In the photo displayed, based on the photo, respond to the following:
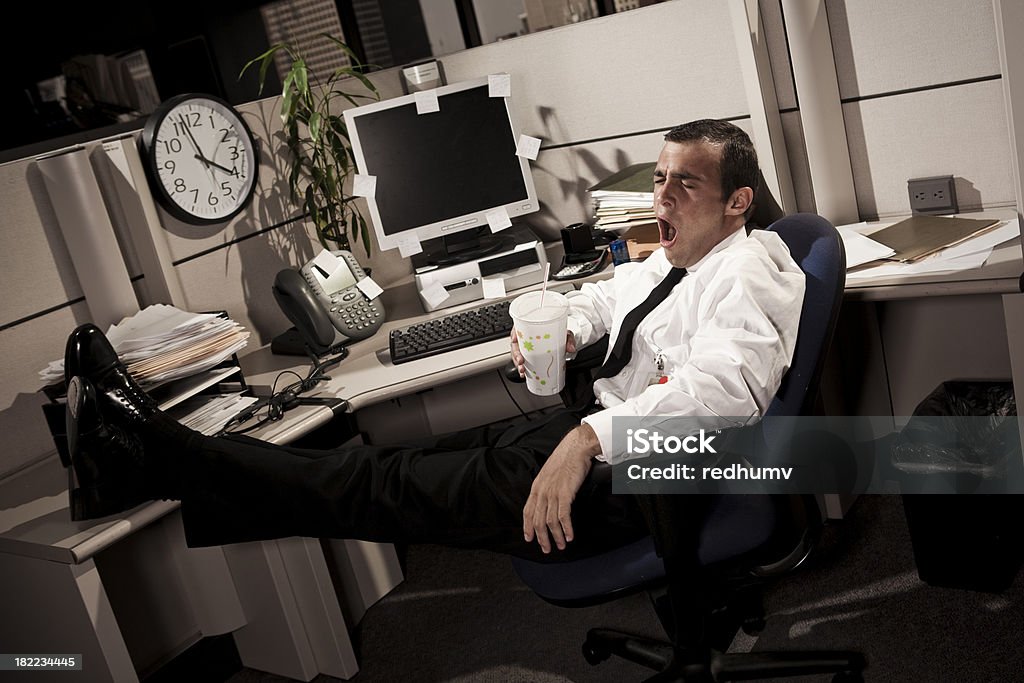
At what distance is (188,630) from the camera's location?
2.14 metres

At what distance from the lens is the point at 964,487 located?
1.80 meters

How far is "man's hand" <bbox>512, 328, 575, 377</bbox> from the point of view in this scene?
1748 mm

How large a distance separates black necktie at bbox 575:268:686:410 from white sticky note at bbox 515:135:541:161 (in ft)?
2.39

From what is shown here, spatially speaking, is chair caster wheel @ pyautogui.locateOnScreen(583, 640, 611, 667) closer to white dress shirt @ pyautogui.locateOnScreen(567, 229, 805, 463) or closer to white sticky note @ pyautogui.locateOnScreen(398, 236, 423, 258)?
white dress shirt @ pyautogui.locateOnScreen(567, 229, 805, 463)

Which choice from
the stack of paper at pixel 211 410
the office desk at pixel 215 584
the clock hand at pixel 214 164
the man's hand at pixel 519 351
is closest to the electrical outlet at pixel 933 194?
the man's hand at pixel 519 351

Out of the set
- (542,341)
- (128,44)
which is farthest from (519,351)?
(128,44)

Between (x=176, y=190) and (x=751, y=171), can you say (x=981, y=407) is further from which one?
(x=176, y=190)

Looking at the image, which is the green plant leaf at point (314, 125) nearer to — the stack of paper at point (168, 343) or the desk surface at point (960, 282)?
the stack of paper at point (168, 343)

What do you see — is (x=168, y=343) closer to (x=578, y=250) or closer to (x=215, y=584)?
(x=215, y=584)

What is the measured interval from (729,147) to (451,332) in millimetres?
777

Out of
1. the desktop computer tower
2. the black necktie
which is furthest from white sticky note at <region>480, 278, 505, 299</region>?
the black necktie

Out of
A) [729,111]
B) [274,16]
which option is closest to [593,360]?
[729,111]

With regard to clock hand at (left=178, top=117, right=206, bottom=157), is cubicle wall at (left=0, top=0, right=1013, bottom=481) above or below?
below

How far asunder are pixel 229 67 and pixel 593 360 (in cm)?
466
